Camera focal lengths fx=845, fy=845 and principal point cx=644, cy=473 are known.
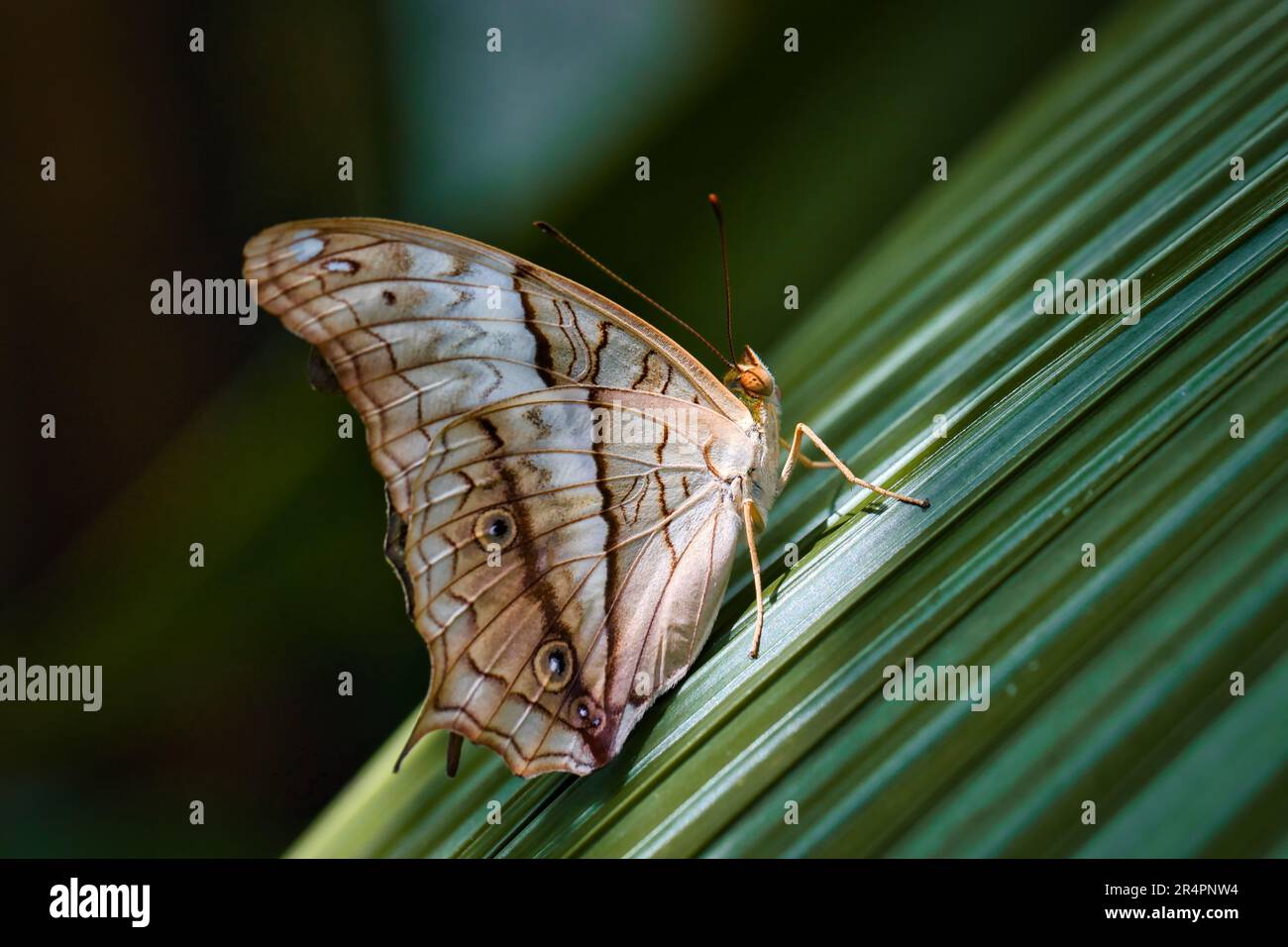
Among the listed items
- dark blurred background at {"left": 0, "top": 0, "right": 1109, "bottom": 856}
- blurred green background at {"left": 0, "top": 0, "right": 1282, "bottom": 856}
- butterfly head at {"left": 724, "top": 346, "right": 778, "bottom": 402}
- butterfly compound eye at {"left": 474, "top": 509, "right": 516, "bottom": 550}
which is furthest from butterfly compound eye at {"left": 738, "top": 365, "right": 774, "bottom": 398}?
butterfly compound eye at {"left": 474, "top": 509, "right": 516, "bottom": 550}

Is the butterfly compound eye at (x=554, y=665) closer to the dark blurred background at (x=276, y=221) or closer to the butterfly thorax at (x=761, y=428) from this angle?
the butterfly thorax at (x=761, y=428)

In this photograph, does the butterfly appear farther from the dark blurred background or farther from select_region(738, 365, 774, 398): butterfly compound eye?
the dark blurred background

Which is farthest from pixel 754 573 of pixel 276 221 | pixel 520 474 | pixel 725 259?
pixel 276 221

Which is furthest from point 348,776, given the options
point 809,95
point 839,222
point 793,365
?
point 809,95

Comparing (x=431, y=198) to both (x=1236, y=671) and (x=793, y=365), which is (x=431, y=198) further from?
(x=1236, y=671)

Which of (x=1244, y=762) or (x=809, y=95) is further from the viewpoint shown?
(x=809, y=95)

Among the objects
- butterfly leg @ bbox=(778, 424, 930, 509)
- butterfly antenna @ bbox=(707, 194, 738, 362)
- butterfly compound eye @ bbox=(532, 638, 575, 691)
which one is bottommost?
butterfly compound eye @ bbox=(532, 638, 575, 691)
